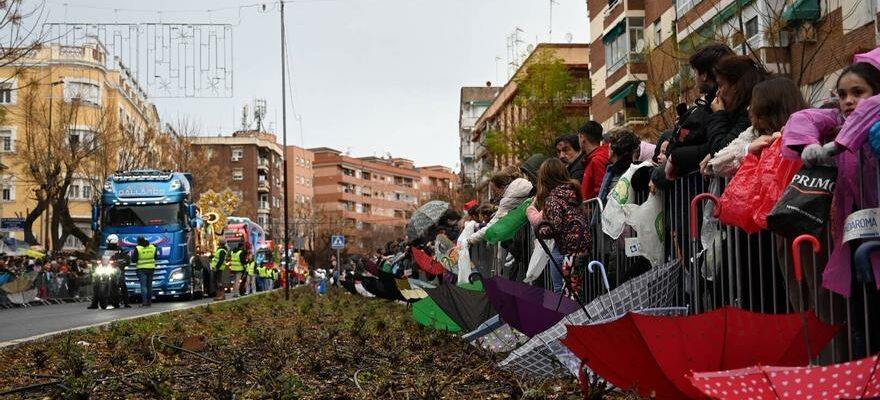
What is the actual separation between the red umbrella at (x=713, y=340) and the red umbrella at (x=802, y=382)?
16.0 inches

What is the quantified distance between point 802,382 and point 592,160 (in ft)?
18.7

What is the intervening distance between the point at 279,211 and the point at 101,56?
75.5m

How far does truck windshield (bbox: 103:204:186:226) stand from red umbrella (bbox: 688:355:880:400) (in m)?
28.8

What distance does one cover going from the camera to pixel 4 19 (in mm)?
19281

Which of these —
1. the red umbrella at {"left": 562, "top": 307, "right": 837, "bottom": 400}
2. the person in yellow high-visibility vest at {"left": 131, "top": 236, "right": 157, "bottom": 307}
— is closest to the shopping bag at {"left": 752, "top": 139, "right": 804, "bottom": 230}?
the red umbrella at {"left": 562, "top": 307, "right": 837, "bottom": 400}

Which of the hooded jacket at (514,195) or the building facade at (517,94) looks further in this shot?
the building facade at (517,94)

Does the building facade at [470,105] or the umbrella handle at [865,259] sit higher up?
the building facade at [470,105]

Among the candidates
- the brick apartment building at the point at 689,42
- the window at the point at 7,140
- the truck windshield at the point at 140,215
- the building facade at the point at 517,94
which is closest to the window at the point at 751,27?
the brick apartment building at the point at 689,42

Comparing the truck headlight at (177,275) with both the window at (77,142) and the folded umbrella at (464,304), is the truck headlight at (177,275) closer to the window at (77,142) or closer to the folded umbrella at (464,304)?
the window at (77,142)

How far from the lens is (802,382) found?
3.27m

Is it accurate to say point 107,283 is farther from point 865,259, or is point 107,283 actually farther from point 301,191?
point 301,191

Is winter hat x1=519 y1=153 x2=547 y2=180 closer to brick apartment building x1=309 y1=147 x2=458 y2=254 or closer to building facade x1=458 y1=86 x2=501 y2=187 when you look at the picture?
building facade x1=458 y1=86 x2=501 y2=187

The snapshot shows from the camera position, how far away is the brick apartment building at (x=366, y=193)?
15412 cm

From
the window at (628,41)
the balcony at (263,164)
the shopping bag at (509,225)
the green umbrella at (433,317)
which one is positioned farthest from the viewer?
the balcony at (263,164)
